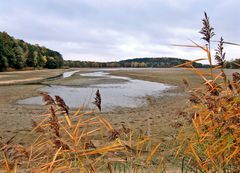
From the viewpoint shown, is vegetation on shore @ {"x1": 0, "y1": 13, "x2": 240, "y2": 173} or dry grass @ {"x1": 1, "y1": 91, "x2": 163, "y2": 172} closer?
dry grass @ {"x1": 1, "y1": 91, "x2": 163, "y2": 172}

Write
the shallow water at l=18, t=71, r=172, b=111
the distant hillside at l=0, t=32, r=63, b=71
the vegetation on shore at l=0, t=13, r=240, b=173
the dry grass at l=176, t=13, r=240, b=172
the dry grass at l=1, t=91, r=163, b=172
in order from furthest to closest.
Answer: the distant hillside at l=0, t=32, r=63, b=71 < the shallow water at l=18, t=71, r=172, b=111 < the dry grass at l=176, t=13, r=240, b=172 < the vegetation on shore at l=0, t=13, r=240, b=173 < the dry grass at l=1, t=91, r=163, b=172

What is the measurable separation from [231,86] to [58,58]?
93.5 m

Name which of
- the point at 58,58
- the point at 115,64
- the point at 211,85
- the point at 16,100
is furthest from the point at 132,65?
the point at 211,85

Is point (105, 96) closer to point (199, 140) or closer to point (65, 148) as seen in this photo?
point (199, 140)

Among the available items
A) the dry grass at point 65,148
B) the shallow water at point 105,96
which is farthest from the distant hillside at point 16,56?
the dry grass at point 65,148

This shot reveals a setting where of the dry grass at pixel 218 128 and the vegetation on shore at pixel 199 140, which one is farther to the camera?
the dry grass at pixel 218 128

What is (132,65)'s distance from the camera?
133125 millimetres

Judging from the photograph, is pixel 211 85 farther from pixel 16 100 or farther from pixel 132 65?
pixel 132 65

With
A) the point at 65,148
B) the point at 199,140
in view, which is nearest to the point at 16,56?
the point at 65,148

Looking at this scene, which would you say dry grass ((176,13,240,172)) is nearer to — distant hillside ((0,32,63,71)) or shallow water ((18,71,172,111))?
shallow water ((18,71,172,111))

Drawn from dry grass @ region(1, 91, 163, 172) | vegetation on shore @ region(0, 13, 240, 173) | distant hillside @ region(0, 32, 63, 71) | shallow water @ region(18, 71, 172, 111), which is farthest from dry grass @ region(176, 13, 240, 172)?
distant hillside @ region(0, 32, 63, 71)

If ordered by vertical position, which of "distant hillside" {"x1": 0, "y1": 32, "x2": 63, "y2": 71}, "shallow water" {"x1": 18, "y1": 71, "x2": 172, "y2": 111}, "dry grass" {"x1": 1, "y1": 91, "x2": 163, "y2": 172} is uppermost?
"distant hillside" {"x1": 0, "y1": 32, "x2": 63, "y2": 71}

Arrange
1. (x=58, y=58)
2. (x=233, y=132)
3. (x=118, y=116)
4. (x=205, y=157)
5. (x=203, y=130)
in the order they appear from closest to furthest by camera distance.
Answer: (x=233, y=132) → (x=205, y=157) → (x=203, y=130) → (x=118, y=116) → (x=58, y=58)

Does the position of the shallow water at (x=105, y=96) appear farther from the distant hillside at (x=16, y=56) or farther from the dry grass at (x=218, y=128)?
the distant hillside at (x=16, y=56)
